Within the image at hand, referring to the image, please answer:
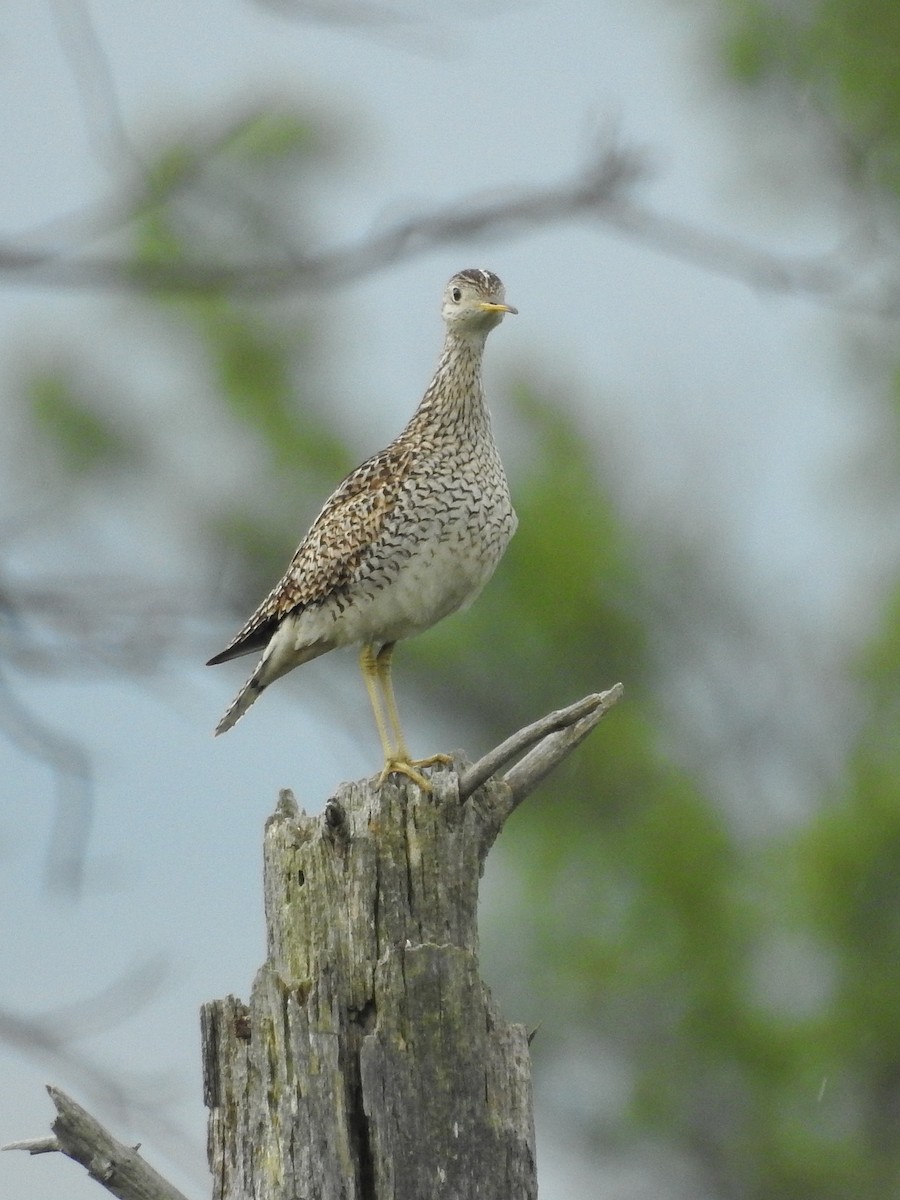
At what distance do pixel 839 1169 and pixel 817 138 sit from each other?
12.9m

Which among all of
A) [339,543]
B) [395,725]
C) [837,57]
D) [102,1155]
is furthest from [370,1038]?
[837,57]

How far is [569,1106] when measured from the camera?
20219 millimetres

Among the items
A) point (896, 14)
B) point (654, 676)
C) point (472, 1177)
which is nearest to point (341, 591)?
point (472, 1177)

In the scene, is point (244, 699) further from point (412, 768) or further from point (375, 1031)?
point (375, 1031)

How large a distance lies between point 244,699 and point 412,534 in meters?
1.21

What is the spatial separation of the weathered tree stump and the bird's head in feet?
8.19

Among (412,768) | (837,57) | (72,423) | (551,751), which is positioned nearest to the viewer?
(551,751)

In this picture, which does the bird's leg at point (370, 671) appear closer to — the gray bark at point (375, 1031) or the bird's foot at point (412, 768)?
the bird's foot at point (412, 768)

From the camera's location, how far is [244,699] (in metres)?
8.23

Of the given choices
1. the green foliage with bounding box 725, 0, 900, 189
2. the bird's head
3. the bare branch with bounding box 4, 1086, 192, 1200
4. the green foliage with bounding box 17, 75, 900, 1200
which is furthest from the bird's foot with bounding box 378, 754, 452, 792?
the green foliage with bounding box 725, 0, 900, 189

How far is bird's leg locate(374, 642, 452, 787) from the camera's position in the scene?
272 inches

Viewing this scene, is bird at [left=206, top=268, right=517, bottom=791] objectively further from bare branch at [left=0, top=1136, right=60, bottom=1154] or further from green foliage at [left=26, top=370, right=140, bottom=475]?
green foliage at [left=26, top=370, right=140, bottom=475]

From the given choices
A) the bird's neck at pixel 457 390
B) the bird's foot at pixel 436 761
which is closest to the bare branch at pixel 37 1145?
the bird's foot at pixel 436 761

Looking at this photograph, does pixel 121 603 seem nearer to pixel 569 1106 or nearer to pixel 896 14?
pixel 569 1106
